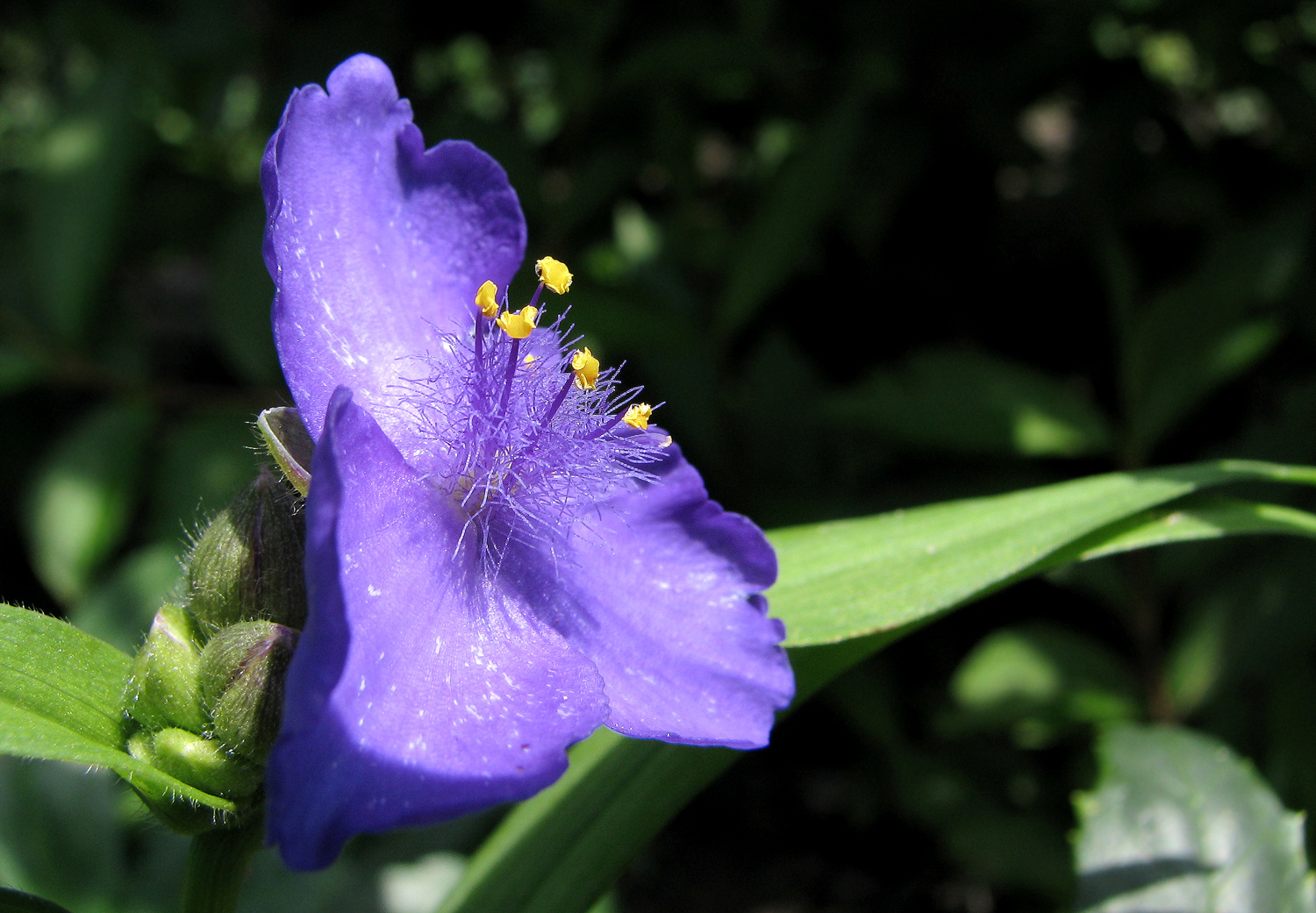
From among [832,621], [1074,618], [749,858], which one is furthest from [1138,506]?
[749,858]

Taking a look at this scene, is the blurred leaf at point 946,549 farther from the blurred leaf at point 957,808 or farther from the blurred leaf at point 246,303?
the blurred leaf at point 246,303

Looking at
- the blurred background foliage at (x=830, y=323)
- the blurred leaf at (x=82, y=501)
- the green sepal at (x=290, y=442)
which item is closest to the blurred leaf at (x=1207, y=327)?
the blurred background foliage at (x=830, y=323)

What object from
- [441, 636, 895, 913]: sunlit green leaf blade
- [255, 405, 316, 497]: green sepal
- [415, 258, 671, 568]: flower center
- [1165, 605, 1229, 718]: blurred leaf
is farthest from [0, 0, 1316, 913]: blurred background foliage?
[255, 405, 316, 497]: green sepal

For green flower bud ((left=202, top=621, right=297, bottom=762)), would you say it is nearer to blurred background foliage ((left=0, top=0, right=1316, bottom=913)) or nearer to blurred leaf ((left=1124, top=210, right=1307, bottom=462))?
blurred background foliage ((left=0, top=0, right=1316, bottom=913))

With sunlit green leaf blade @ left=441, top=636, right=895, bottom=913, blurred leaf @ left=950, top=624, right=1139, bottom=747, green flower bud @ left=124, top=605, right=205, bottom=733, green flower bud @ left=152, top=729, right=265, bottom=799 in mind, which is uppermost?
green flower bud @ left=124, top=605, right=205, bottom=733

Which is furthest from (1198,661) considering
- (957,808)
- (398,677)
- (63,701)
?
(63,701)

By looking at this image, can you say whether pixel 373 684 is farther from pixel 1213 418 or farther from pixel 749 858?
pixel 1213 418
